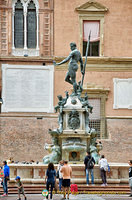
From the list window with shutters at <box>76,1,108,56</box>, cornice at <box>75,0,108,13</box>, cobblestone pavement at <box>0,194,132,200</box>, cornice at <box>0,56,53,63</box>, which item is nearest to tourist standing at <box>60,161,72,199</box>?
cobblestone pavement at <box>0,194,132,200</box>

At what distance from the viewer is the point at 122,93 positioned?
1688 inches

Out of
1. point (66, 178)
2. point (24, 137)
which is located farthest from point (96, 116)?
point (66, 178)

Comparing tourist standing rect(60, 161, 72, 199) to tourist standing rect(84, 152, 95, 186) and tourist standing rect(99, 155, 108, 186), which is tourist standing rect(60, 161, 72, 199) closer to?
tourist standing rect(84, 152, 95, 186)

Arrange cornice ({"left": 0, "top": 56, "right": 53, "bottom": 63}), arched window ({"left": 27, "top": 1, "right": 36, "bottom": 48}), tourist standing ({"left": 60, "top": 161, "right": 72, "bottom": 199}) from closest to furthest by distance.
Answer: tourist standing ({"left": 60, "top": 161, "right": 72, "bottom": 199}) < cornice ({"left": 0, "top": 56, "right": 53, "bottom": 63}) < arched window ({"left": 27, "top": 1, "right": 36, "bottom": 48})

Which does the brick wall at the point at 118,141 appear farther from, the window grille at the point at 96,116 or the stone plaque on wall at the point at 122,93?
the stone plaque on wall at the point at 122,93

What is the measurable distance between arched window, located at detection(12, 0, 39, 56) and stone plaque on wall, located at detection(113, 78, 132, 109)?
19.6 feet

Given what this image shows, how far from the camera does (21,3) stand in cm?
→ 4297

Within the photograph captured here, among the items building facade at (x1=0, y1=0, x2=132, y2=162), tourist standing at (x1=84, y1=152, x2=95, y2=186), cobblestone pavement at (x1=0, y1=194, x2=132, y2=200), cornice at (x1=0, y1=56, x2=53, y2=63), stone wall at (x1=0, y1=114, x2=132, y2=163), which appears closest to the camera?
cobblestone pavement at (x1=0, y1=194, x2=132, y2=200)

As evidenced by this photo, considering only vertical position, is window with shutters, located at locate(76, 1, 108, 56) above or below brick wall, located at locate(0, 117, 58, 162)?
above

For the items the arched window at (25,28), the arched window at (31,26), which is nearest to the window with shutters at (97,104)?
the arched window at (25,28)

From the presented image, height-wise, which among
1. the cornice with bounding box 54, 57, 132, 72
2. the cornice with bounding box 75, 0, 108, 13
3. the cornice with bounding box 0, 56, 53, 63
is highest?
the cornice with bounding box 75, 0, 108, 13

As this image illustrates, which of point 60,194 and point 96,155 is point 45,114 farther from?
point 60,194

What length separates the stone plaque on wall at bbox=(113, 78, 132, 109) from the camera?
42625 mm

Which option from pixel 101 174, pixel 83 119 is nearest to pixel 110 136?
pixel 83 119
